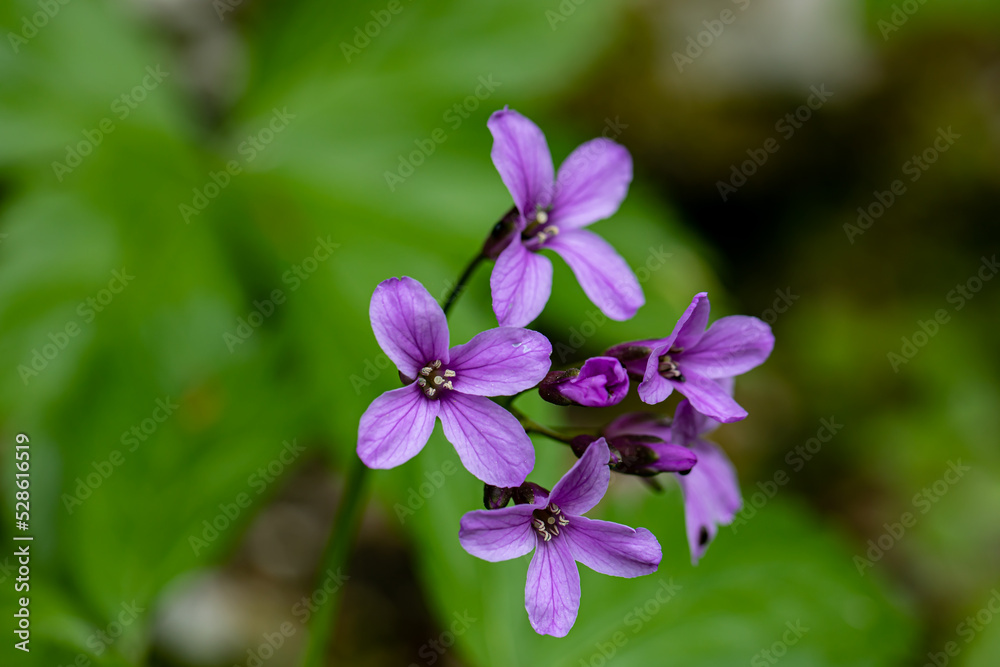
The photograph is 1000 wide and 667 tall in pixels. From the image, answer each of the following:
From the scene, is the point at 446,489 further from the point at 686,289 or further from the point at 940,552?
the point at 940,552

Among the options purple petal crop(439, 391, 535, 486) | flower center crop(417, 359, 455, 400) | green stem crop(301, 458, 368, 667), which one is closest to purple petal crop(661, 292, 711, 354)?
purple petal crop(439, 391, 535, 486)

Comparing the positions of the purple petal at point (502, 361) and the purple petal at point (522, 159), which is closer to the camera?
the purple petal at point (502, 361)

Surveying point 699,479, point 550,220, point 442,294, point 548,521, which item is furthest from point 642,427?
point 442,294

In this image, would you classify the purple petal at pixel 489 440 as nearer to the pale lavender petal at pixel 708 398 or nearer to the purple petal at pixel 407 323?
the purple petal at pixel 407 323

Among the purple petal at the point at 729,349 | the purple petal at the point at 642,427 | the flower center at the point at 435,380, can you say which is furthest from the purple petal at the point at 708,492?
the flower center at the point at 435,380

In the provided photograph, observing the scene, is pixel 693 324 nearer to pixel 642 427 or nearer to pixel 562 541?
pixel 642 427

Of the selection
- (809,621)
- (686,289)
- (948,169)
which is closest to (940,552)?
(809,621)

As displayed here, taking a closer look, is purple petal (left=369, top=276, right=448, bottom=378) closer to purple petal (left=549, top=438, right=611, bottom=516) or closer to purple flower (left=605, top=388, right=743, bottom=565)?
purple petal (left=549, top=438, right=611, bottom=516)
